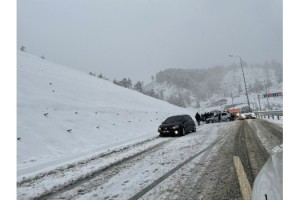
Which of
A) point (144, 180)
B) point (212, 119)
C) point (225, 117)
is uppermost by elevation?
point (225, 117)

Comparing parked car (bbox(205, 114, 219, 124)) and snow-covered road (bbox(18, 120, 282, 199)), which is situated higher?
parked car (bbox(205, 114, 219, 124))

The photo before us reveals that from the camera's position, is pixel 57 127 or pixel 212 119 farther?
pixel 212 119

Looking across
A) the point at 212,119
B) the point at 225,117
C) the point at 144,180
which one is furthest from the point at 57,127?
the point at 225,117

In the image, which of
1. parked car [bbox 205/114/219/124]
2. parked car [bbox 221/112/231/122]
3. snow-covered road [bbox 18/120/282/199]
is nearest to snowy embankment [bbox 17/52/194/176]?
snow-covered road [bbox 18/120/282/199]

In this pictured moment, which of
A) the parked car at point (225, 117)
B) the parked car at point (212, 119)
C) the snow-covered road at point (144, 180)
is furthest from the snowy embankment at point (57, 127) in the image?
the parked car at point (225, 117)

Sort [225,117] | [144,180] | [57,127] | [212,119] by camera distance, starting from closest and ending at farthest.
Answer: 1. [144,180]
2. [57,127]
3. [212,119]
4. [225,117]

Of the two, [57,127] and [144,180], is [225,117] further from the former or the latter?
[144,180]

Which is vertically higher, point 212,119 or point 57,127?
point 57,127

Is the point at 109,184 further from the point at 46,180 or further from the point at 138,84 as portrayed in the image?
the point at 138,84

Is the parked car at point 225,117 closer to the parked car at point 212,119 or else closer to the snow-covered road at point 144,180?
the parked car at point 212,119

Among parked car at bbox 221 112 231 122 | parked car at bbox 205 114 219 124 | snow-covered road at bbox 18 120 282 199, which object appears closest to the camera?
snow-covered road at bbox 18 120 282 199

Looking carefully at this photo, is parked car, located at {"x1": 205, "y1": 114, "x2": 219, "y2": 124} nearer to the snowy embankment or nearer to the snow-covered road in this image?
the snowy embankment
